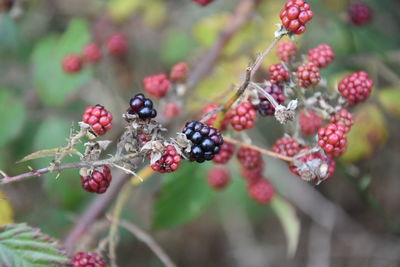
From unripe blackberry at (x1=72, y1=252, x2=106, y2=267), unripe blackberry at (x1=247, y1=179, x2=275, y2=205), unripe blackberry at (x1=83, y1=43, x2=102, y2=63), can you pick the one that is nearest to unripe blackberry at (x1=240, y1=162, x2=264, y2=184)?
unripe blackberry at (x1=247, y1=179, x2=275, y2=205)

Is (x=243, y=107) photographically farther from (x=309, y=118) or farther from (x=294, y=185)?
(x=294, y=185)

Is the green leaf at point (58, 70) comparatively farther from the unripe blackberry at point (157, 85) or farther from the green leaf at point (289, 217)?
the green leaf at point (289, 217)

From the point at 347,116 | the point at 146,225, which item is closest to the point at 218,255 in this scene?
the point at 146,225

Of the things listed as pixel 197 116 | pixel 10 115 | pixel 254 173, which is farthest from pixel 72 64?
pixel 254 173

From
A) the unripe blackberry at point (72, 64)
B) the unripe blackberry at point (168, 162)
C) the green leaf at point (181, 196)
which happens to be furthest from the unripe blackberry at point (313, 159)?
the unripe blackberry at point (72, 64)

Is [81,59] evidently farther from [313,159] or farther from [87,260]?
[313,159]
